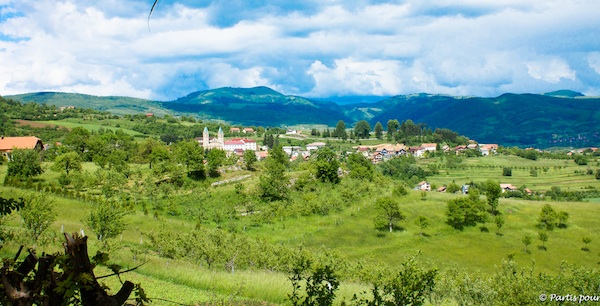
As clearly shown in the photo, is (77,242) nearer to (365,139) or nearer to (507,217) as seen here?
(507,217)

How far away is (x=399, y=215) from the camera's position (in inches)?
2100

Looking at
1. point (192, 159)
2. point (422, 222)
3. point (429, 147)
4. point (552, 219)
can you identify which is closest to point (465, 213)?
point (422, 222)

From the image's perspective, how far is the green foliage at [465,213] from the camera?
5247cm

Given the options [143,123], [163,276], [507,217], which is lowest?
[507,217]

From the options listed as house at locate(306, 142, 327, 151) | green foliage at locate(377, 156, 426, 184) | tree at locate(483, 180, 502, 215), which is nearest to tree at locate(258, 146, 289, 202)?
tree at locate(483, 180, 502, 215)

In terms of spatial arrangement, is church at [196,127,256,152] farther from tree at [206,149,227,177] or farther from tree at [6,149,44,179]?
tree at [6,149,44,179]

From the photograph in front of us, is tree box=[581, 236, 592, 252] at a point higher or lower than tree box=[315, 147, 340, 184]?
lower

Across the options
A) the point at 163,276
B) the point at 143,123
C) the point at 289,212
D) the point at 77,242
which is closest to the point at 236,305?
the point at 163,276

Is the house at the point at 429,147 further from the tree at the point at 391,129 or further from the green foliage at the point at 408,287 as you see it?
the green foliage at the point at 408,287

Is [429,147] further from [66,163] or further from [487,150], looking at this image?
[66,163]

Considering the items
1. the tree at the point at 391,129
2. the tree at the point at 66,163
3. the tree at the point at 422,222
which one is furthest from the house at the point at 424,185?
the tree at the point at 66,163

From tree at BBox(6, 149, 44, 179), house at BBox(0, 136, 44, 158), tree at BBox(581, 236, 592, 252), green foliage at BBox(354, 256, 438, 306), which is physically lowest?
tree at BBox(581, 236, 592, 252)

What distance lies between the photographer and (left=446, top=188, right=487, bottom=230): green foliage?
5247cm

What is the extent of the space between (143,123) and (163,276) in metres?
180
